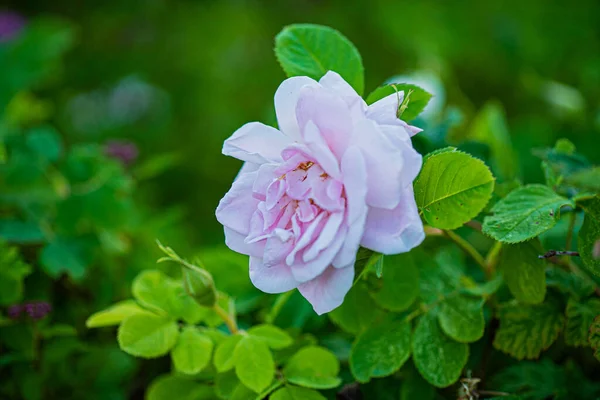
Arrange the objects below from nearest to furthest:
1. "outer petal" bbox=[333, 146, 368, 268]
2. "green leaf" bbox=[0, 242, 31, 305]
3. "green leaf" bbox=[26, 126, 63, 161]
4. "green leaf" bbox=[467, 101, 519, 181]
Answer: "outer petal" bbox=[333, 146, 368, 268] → "green leaf" bbox=[0, 242, 31, 305] → "green leaf" bbox=[467, 101, 519, 181] → "green leaf" bbox=[26, 126, 63, 161]

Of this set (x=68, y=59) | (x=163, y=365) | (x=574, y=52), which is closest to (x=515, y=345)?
(x=163, y=365)

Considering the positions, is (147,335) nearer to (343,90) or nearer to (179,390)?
(179,390)

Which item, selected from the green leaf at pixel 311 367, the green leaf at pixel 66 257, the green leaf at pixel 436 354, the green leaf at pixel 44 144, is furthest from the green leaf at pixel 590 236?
the green leaf at pixel 44 144

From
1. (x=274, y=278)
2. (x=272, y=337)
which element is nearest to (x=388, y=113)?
(x=274, y=278)

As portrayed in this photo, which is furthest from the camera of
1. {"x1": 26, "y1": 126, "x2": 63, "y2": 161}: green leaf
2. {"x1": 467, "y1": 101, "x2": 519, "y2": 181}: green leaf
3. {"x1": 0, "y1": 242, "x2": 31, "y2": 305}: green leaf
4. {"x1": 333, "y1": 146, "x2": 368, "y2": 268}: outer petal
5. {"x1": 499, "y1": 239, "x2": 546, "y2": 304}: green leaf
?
{"x1": 26, "y1": 126, "x2": 63, "y2": 161}: green leaf

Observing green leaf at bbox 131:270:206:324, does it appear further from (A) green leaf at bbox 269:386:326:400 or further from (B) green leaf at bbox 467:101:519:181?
(B) green leaf at bbox 467:101:519:181

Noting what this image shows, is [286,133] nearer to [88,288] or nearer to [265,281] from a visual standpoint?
[265,281]

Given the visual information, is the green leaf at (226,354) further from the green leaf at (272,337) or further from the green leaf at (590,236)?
the green leaf at (590,236)

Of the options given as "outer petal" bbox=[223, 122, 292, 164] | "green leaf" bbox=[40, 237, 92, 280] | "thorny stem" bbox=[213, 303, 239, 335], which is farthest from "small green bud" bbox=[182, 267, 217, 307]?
"green leaf" bbox=[40, 237, 92, 280]
